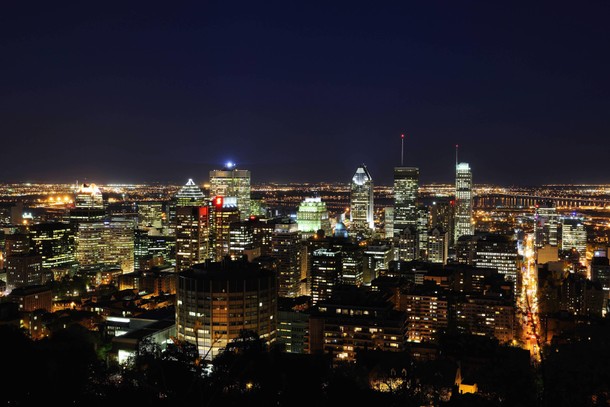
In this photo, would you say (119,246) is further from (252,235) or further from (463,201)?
(463,201)

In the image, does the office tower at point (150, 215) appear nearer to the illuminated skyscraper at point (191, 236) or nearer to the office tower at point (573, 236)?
the illuminated skyscraper at point (191, 236)

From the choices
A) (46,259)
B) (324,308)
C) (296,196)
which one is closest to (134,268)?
(46,259)

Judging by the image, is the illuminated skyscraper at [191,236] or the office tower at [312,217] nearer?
the illuminated skyscraper at [191,236]

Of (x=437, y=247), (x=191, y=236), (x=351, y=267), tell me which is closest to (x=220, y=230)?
(x=191, y=236)

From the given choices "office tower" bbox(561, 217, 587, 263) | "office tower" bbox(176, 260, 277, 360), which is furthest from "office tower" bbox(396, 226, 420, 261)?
"office tower" bbox(176, 260, 277, 360)

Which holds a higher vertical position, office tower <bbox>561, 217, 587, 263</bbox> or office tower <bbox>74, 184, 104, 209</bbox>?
office tower <bbox>74, 184, 104, 209</bbox>

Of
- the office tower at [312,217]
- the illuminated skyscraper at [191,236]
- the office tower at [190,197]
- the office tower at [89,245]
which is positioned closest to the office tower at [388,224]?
the office tower at [312,217]

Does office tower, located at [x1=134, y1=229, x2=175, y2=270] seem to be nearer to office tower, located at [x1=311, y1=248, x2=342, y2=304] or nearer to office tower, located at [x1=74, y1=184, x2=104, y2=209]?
office tower, located at [x1=74, y1=184, x2=104, y2=209]
